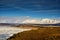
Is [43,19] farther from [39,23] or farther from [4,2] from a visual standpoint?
[4,2]

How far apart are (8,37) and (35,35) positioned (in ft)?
1.73

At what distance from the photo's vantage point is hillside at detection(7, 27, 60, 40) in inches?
108

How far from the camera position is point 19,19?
115 inches

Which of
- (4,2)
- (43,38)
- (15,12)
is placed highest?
(4,2)

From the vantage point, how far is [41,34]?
2.80 meters

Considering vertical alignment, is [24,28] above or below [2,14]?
below

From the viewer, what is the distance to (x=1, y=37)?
287cm

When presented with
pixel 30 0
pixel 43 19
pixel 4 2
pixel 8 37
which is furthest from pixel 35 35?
pixel 4 2

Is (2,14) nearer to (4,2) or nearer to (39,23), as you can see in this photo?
(4,2)

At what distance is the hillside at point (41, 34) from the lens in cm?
275

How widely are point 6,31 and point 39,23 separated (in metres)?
0.67

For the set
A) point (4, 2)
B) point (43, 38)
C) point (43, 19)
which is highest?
point (4, 2)

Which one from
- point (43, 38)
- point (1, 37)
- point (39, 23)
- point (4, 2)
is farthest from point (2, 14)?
point (43, 38)

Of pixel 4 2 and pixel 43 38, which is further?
pixel 4 2
